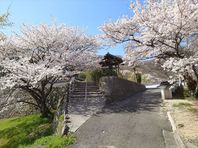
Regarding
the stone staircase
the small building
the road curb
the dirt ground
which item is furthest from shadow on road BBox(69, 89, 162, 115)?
the small building

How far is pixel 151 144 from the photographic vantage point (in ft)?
26.5

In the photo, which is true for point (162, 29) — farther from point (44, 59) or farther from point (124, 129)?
point (44, 59)

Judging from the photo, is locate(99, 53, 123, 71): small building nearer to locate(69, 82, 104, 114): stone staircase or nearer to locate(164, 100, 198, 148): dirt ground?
locate(69, 82, 104, 114): stone staircase

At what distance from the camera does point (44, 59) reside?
17.2 metres

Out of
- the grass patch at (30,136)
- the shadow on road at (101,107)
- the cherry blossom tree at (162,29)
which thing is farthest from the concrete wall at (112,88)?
the grass patch at (30,136)

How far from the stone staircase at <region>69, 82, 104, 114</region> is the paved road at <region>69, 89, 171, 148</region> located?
3.46 feet

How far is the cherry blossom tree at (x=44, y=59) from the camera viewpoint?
49.4 feet

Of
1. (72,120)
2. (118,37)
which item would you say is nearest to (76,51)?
(118,37)

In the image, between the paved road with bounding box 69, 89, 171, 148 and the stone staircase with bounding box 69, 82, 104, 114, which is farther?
the stone staircase with bounding box 69, 82, 104, 114

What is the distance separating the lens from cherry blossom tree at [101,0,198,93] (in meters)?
12.1

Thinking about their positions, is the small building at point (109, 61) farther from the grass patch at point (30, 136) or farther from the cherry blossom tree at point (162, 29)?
the grass patch at point (30, 136)

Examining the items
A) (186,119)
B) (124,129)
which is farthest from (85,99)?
(186,119)

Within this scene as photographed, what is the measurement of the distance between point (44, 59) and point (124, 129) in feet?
31.0

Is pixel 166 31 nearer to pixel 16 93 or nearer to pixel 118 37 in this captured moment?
pixel 118 37
